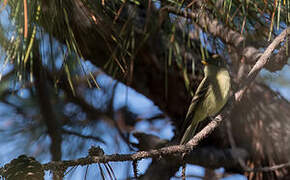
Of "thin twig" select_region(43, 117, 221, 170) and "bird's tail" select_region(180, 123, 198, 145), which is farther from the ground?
"bird's tail" select_region(180, 123, 198, 145)

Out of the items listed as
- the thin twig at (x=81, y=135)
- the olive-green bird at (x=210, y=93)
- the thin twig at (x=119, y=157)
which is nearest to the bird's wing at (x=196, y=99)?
the olive-green bird at (x=210, y=93)

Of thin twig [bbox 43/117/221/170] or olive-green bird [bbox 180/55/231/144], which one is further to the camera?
olive-green bird [bbox 180/55/231/144]

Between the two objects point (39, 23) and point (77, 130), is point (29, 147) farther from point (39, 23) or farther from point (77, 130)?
point (39, 23)

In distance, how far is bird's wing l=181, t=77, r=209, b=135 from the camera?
2.34m

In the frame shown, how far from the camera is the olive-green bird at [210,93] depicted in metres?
2.40

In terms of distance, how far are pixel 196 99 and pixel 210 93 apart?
0.55 feet

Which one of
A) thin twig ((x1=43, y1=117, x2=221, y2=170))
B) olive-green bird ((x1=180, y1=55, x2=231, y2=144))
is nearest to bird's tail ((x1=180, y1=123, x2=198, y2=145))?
olive-green bird ((x1=180, y1=55, x2=231, y2=144))

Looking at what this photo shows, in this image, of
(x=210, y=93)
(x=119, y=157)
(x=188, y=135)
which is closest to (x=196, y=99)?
(x=210, y=93)

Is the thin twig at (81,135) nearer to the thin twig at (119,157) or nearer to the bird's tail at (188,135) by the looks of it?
the bird's tail at (188,135)

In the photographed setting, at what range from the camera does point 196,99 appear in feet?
7.90

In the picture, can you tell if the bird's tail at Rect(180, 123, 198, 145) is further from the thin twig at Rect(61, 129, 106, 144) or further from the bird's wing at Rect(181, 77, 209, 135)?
the thin twig at Rect(61, 129, 106, 144)

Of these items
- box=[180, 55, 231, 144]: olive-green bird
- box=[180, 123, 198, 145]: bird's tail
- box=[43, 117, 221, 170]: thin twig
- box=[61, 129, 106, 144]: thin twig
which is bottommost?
box=[43, 117, 221, 170]: thin twig

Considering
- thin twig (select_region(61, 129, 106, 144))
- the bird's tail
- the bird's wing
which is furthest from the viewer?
the bird's wing

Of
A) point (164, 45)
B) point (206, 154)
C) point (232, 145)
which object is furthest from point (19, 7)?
point (232, 145)
